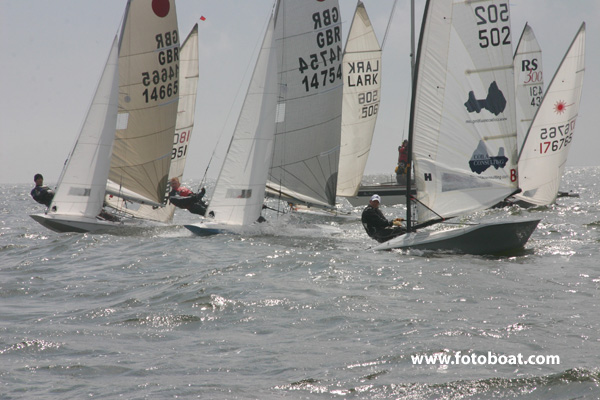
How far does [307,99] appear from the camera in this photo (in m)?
15.7

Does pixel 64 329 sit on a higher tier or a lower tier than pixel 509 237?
lower

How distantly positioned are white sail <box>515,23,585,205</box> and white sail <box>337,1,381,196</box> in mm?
5068

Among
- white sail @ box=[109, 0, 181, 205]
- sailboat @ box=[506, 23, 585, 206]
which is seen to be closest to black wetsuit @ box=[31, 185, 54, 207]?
white sail @ box=[109, 0, 181, 205]

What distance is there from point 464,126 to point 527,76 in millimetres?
13287

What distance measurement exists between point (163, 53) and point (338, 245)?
6.76 m

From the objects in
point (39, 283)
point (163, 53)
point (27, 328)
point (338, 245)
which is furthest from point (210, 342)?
point (163, 53)

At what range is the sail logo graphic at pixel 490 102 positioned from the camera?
1130 centimetres

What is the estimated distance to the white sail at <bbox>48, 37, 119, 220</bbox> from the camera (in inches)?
588

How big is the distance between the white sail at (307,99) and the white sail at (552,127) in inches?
231

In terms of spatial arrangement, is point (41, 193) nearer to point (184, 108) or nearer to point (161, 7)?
point (184, 108)

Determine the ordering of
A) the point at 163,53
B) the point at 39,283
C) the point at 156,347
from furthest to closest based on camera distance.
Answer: the point at 163,53 < the point at 39,283 < the point at 156,347

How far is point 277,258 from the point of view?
11.3 metres

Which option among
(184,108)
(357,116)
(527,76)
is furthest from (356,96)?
(527,76)

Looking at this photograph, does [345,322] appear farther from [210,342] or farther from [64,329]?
[64,329]
